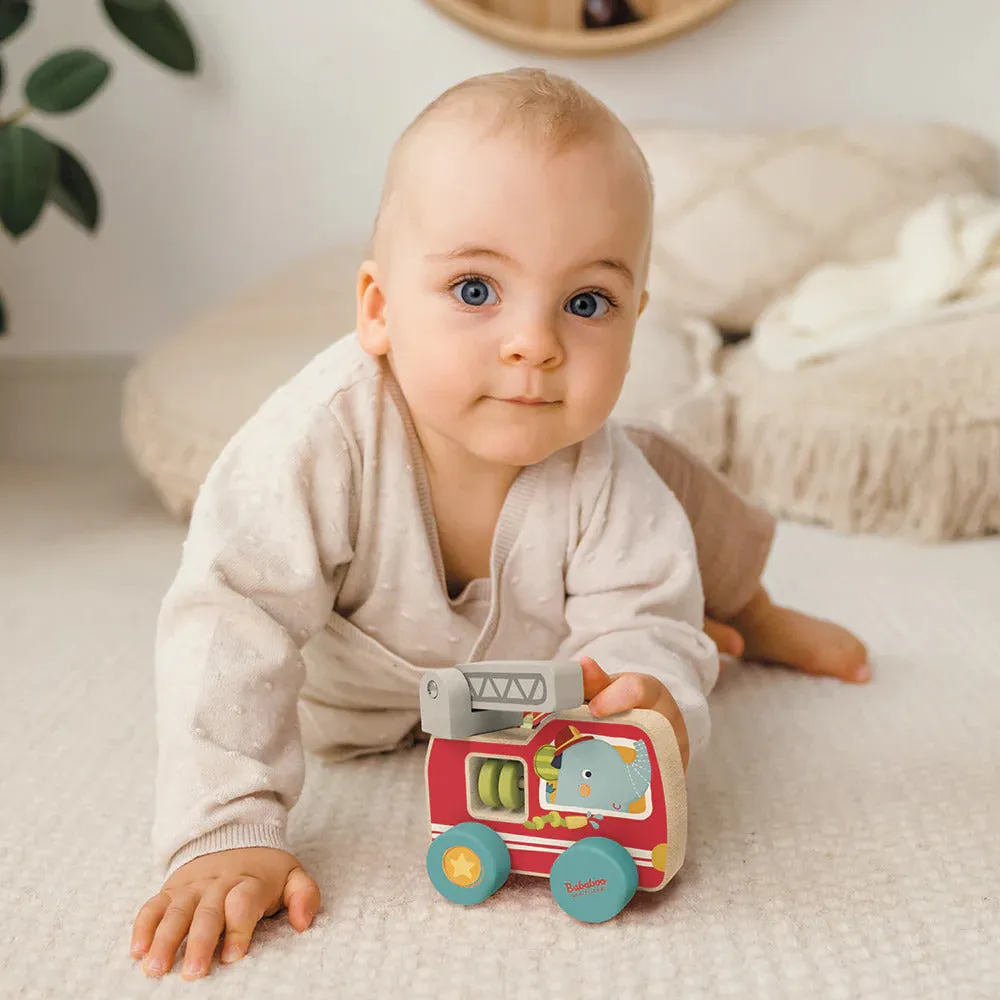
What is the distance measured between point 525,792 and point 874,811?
26 cm

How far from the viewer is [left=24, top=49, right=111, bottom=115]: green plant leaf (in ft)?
5.78

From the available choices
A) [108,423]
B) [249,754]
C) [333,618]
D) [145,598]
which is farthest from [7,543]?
[249,754]

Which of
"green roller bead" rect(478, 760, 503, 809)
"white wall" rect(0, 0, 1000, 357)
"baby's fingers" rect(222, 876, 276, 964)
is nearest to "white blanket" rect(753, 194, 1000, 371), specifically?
"white wall" rect(0, 0, 1000, 357)

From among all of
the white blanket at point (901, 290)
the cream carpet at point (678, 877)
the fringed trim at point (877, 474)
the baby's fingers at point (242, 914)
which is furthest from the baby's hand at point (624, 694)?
the white blanket at point (901, 290)

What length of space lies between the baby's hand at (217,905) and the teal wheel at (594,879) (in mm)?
137

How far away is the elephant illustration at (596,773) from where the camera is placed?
643 millimetres

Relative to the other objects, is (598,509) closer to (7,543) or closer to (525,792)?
(525,792)

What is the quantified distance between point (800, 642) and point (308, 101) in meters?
1.45

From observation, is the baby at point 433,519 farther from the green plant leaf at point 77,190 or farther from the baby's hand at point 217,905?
the green plant leaf at point 77,190

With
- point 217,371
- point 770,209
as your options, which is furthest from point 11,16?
point 770,209

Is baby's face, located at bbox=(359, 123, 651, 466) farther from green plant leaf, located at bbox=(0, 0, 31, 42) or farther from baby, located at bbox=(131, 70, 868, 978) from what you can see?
green plant leaf, located at bbox=(0, 0, 31, 42)

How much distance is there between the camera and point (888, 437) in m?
1.49

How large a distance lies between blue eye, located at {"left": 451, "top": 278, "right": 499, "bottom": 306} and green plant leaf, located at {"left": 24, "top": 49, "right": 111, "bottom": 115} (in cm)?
129

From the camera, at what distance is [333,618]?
0.85m
